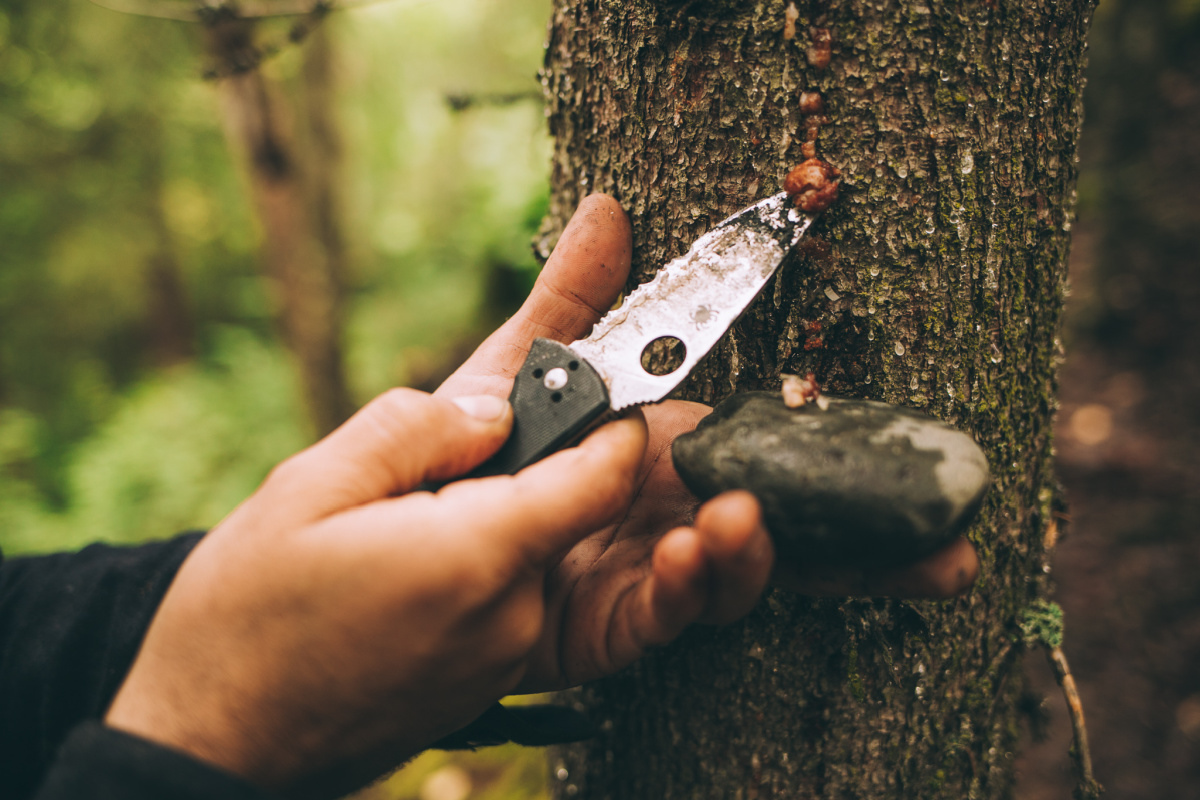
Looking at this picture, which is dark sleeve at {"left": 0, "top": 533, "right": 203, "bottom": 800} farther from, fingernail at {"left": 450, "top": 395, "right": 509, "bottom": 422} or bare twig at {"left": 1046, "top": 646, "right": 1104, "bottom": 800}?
bare twig at {"left": 1046, "top": 646, "right": 1104, "bottom": 800}

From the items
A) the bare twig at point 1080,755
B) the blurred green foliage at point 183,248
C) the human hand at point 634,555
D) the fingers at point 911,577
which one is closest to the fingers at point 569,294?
the human hand at point 634,555

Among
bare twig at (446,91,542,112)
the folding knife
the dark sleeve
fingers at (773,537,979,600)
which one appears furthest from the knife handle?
bare twig at (446,91,542,112)

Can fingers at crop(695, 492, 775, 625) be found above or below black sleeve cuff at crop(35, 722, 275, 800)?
above

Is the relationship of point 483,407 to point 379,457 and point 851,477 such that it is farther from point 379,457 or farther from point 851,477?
point 851,477

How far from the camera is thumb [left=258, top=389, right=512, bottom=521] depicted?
1.19m

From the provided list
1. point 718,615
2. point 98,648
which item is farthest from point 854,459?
point 98,648

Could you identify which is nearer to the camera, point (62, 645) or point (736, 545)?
point (736, 545)

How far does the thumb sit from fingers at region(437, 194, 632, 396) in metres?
0.47

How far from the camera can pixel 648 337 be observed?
60.9 inches

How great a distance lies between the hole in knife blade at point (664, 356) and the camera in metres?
1.73

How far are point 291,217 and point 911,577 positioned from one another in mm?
6507

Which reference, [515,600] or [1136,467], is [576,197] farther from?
[1136,467]

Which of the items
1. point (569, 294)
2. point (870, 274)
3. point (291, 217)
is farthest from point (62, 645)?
point (291, 217)

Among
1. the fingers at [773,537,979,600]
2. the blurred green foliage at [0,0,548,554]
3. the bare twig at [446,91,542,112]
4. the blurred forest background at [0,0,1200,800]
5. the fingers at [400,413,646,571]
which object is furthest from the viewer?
the blurred green foliage at [0,0,548,554]
